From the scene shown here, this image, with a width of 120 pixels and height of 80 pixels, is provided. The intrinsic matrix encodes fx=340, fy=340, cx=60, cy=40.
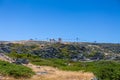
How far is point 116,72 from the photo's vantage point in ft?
111

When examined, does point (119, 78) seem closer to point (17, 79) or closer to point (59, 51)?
point (17, 79)

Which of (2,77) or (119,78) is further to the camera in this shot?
(2,77)

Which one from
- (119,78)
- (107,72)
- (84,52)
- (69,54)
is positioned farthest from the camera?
(84,52)

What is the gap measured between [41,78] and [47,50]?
93.1 m

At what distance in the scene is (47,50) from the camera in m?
134

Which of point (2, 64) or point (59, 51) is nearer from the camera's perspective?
point (2, 64)

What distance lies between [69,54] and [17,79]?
90833 mm

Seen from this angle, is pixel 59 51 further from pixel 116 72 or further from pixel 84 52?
pixel 116 72

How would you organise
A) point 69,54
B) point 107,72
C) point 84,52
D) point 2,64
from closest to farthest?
point 107,72 → point 2,64 → point 69,54 → point 84,52

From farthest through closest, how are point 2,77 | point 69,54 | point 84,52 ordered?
1. point 84,52
2. point 69,54
3. point 2,77

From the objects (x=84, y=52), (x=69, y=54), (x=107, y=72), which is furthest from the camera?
(x=84, y=52)

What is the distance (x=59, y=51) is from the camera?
441ft

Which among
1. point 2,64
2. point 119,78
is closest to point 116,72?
point 119,78

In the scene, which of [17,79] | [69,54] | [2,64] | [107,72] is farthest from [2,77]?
[69,54]
